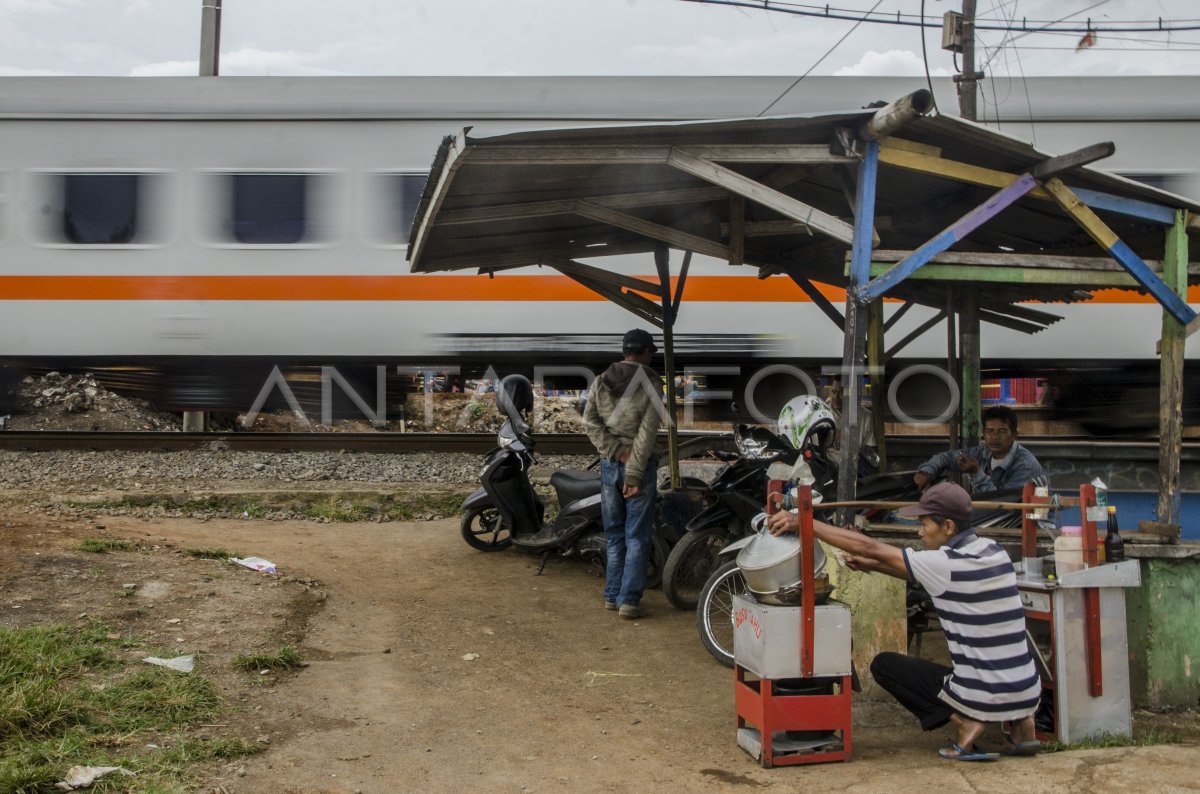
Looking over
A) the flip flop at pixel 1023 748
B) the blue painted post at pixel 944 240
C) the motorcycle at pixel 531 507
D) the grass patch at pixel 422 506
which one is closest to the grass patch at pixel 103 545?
the motorcycle at pixel 531 507

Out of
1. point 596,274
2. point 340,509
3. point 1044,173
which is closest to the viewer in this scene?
point 1044,173

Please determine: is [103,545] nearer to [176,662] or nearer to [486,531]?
[176,662]

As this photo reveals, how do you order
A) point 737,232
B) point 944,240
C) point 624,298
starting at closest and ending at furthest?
point 944,240 < point 737,232 < point 624,298

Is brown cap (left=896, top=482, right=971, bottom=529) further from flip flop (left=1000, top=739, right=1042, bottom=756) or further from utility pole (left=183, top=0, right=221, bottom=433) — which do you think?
utility pole (left=183, top=0, right=221, bottom=433)

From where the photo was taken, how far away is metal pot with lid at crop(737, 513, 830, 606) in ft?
11.8

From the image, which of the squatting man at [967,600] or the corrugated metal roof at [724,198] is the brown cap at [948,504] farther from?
the corrugated metal roof at [724,198]

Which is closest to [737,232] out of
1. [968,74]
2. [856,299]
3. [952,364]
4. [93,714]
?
[856,299]

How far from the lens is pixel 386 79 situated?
32.6 feet

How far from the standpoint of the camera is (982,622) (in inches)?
137

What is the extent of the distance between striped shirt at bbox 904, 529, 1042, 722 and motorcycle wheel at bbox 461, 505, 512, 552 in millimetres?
4162

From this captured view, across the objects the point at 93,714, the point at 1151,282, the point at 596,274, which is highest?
the point at 596,274

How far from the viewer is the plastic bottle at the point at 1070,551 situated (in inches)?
154

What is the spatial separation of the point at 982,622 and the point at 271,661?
9.54ft

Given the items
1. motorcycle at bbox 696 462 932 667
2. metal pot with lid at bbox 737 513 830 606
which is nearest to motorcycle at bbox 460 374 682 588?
motorcycle at bbox 696 462 932 667
